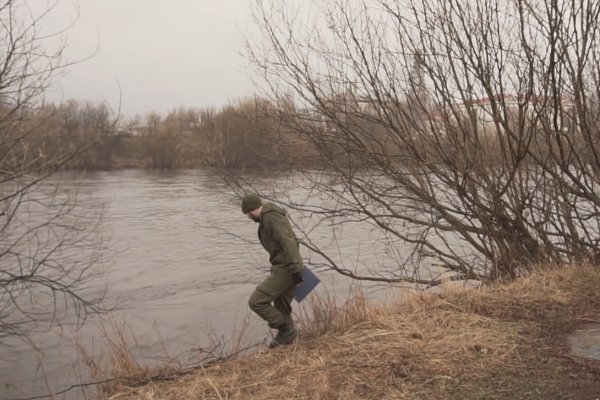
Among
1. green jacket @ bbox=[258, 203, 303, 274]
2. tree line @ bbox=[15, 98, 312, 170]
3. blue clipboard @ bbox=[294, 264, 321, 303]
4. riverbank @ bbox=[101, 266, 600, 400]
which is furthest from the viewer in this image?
tree line @ bbox=[15, 98, 312, 170]

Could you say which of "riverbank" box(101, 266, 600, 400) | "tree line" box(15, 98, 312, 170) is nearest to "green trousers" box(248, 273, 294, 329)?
"riverbank" box(101, 266, 600, 400)

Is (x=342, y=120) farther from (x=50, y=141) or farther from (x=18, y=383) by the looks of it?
(x=18, y=383)

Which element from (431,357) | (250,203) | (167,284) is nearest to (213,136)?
(167,284)

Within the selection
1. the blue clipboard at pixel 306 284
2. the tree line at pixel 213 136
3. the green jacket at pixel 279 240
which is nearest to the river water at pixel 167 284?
the tree line at pixel 213 136

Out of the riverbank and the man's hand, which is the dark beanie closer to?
the man's hand

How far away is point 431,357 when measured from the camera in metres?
4.07

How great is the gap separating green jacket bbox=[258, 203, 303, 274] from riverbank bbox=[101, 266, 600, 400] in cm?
75

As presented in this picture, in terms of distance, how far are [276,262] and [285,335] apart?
30.3 inches

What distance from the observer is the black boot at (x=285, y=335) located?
5.75 meters

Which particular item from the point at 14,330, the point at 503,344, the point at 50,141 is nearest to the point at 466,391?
the point at 503,344

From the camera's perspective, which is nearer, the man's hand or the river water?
the man's hand

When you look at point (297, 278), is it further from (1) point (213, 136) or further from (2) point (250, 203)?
(1) point (213, 136)

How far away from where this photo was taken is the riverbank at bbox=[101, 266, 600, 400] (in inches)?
143

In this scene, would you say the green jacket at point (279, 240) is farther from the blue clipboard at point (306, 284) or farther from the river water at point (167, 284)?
the river water at point (167, 284)
